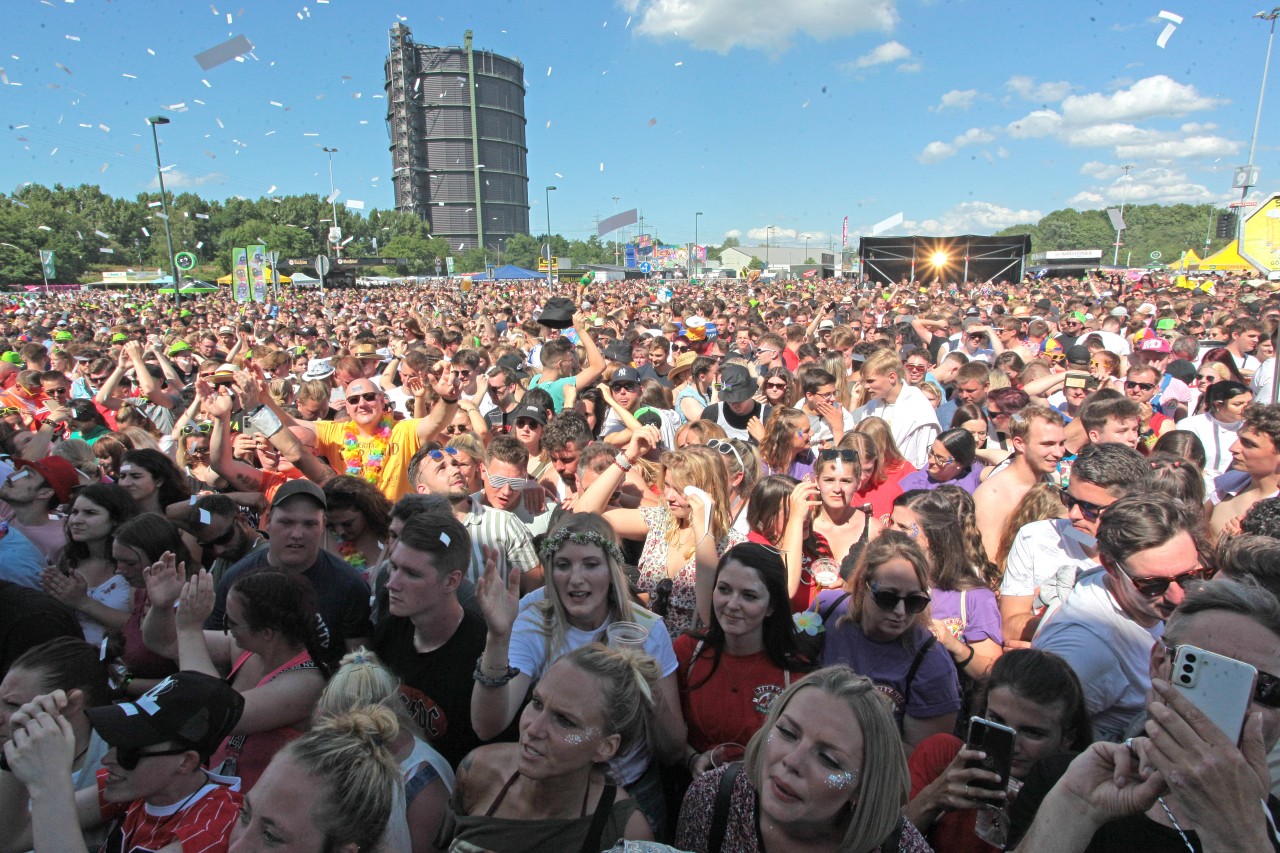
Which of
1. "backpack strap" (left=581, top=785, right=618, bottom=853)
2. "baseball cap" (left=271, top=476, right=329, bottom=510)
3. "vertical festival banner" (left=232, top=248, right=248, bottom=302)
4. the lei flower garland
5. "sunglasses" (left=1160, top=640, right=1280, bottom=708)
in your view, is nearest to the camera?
"sunglasses" (left=1160, top=640, right=1280, bottom=708)

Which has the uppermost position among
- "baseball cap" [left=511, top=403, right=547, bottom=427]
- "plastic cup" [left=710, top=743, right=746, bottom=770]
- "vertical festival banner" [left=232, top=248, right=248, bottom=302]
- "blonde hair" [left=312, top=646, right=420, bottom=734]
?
"vertical festival banner" [left=232, top=248, right=248, bottom=302]

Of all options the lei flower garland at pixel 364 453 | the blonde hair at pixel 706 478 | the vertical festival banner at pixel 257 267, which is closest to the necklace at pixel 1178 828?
the blonde hair at pixel 706 478

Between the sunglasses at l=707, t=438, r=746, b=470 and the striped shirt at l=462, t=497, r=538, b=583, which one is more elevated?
the sunglasses at l=707, t=438, r=746, b=470

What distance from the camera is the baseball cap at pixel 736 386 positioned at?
18.3 feet

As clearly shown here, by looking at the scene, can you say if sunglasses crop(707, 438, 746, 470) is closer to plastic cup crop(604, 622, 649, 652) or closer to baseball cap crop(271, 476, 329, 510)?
plastic cup crop(604, 622, 649, 652)

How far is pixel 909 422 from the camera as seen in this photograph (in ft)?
18.2

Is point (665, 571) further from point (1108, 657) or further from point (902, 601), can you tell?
point (1108, 657)

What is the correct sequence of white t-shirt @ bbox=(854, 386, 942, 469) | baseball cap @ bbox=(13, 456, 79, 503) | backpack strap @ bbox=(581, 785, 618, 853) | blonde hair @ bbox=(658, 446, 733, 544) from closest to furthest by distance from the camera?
backpack strap @ bbox=(581, 785, 618, 853) < blonde hair @ bbox=(658, 446, 733, 544) < baseball cap @ bbox=(13, 456, 79, 503) < white t-shirt @ bbox=(854, 386, 942, 469)

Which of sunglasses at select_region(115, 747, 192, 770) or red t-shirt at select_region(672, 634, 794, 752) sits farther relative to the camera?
red t-shirt at select_region(672, 634, 794, 752)

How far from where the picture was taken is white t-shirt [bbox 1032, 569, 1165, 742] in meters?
2.29

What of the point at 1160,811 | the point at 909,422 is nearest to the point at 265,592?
the point at 1160,811

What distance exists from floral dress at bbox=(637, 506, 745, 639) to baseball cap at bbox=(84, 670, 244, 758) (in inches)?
69.3

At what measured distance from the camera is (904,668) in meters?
2.53

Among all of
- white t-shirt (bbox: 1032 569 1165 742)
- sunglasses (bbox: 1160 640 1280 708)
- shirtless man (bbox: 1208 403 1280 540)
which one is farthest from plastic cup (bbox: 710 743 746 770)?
shirtless man (bbox: 1208 403 1280 540)
